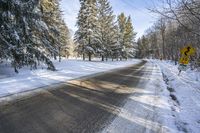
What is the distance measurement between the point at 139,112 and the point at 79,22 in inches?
1507

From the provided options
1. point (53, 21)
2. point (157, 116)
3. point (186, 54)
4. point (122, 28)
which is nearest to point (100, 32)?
point (53, 21)

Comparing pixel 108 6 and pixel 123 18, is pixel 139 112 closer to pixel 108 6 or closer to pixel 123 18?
pixel 108 6

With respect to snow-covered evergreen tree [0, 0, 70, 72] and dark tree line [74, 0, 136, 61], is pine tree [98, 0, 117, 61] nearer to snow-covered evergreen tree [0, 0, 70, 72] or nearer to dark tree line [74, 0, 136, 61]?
dark tree line [74, 0, 136, 61]

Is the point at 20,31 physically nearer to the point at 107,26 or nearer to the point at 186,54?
the point at 186,54

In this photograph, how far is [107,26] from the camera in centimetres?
5050

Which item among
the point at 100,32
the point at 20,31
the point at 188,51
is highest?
the point at 100,32

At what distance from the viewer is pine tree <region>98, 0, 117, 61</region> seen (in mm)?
49000

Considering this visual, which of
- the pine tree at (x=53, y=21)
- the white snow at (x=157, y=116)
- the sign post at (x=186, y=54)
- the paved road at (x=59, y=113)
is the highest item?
the pine tree at (x=53, y=21)

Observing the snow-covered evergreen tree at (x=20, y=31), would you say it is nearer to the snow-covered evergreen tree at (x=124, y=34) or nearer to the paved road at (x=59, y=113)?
the paved road at (x=59, y=113)

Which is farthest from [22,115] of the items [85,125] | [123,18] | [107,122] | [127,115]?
[123,18]

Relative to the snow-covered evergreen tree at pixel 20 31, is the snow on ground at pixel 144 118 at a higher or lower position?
lower

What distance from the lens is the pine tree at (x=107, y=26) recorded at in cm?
4900

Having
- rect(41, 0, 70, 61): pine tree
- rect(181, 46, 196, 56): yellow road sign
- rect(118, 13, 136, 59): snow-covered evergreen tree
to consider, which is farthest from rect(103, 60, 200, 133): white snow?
rect(118, 13, 136, 59): snow-covered evergreen tree

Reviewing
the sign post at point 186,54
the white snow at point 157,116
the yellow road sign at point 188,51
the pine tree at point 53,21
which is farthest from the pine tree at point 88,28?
the white snow at point 157,116
